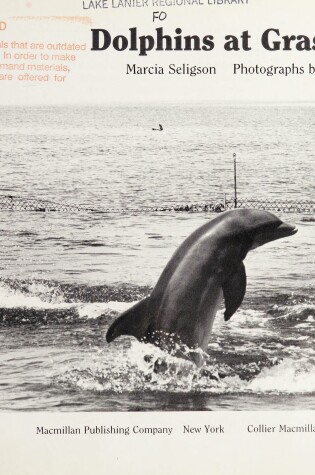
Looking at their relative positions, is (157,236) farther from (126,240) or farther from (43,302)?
(43,302)

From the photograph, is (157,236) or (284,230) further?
(157,236)

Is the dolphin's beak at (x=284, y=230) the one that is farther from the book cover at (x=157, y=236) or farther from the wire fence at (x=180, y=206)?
the wire fence at (x=180, y=206)

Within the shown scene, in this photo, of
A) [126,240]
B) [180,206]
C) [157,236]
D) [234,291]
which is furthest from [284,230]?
[126,240]

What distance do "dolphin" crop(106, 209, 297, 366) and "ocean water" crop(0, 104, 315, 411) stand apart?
0.71 feet

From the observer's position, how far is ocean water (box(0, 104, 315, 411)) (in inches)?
225

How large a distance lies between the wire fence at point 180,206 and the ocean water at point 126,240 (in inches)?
→ 1.2

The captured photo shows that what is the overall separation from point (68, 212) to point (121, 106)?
2.79ft

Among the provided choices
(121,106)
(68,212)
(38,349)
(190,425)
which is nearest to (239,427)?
(190,425)

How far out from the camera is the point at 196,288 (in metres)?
5.45

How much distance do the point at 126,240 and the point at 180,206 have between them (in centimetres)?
46

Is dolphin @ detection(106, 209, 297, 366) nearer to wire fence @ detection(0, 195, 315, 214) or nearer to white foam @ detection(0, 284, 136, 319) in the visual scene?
wire fence @ detection(0, 195, 315, 214)

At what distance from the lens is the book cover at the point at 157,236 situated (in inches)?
221

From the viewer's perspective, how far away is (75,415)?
5.65 metres

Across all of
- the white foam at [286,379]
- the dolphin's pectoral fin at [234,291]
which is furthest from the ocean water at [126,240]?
the dolphin's pectoral fin at [234,291]
